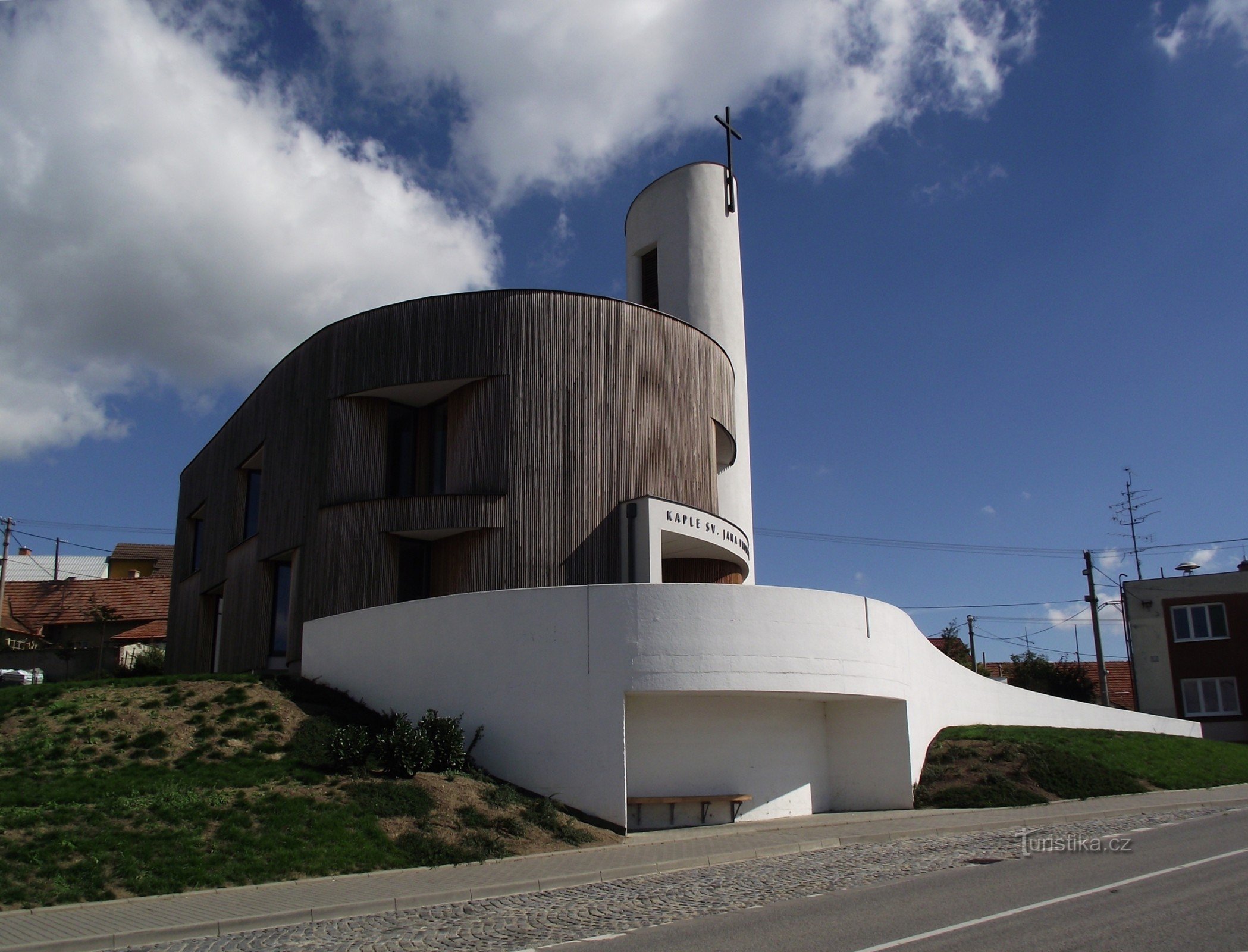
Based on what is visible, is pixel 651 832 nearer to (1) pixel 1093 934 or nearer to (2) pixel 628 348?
(1) pixel 1093 934

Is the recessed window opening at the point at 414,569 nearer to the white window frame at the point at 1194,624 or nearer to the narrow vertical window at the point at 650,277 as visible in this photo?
the narrow vertical window at the point at 650,277

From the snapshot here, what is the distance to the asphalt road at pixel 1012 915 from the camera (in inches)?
300

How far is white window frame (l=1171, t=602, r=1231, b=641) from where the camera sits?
3962 centimetres

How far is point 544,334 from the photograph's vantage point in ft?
71.4

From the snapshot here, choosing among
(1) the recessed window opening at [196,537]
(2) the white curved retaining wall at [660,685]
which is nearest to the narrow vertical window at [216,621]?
(1) the recessed window opening at [196,537]

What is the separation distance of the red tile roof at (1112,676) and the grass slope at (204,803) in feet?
124

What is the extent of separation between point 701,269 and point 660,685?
16872 millimetres

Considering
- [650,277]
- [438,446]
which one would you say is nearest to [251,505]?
[438,446]

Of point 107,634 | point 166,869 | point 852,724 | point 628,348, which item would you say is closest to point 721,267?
point 628,348

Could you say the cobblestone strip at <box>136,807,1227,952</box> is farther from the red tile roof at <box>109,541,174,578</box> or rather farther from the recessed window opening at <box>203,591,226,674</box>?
the red tile roof at <box>109,541,174,578</box>

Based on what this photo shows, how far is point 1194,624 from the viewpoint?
40.3 m

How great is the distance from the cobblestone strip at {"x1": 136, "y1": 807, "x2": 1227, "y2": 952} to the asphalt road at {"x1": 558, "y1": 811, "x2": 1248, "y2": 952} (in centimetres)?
43

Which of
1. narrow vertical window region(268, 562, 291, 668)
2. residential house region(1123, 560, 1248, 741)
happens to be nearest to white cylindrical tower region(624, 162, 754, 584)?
narrow vertical window region(268, 562, 291, 668)

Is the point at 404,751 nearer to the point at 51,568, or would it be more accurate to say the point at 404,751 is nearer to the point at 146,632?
the point at 146,632
